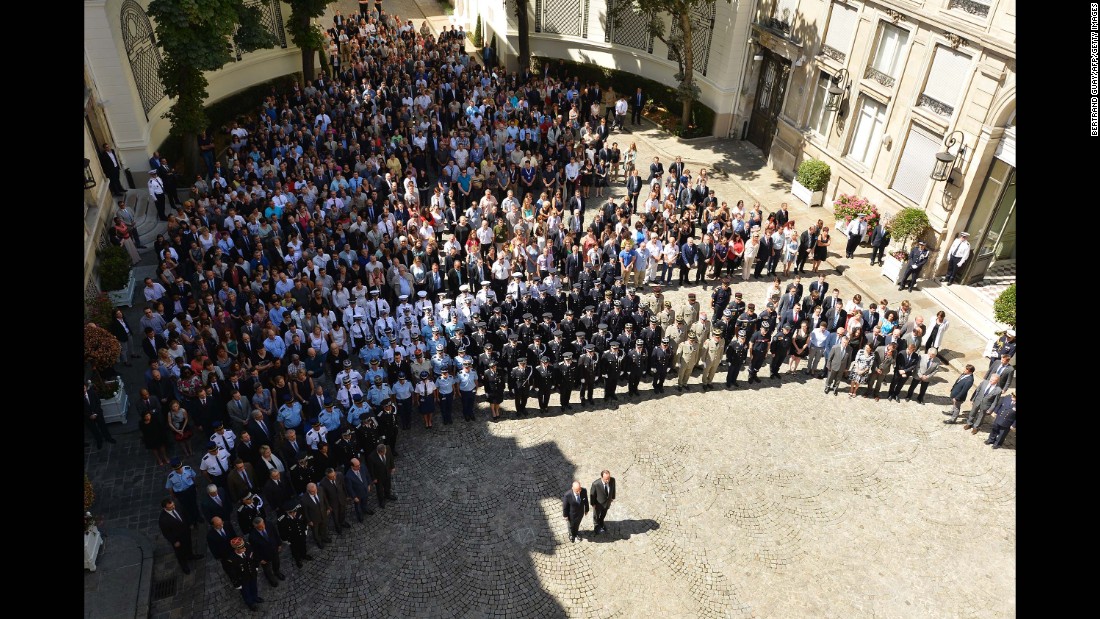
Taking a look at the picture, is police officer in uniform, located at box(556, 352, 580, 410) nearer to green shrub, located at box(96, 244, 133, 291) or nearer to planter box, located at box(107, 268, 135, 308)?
planter box, located at box(107, 268, 135, 308)

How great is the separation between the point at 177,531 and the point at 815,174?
853 inches

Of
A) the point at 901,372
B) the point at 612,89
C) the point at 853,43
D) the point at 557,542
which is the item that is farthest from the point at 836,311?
the point at 612,89

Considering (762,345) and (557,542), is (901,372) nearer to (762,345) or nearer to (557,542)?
(762,345)

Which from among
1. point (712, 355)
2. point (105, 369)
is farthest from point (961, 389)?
point (105, 369)

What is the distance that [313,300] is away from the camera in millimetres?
17000

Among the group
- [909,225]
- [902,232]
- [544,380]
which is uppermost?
[909,225]

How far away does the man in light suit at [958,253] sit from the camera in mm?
20469

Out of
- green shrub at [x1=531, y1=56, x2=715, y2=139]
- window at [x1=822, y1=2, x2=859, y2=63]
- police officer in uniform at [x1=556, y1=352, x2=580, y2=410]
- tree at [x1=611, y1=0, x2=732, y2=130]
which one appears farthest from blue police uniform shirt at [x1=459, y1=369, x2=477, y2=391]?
green shrub at [x1=531, y1=56, x2=715, y2=139]

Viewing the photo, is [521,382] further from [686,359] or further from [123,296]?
[123,296]

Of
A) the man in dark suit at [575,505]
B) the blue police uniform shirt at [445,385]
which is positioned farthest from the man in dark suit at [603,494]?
the blue police uniform shirt at [445,385]

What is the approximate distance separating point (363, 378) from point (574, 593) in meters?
7.15

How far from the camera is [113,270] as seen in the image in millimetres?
19125

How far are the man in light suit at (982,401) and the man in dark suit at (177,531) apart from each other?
1565cm

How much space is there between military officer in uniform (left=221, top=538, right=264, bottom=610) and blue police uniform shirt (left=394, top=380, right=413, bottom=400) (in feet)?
14.3
